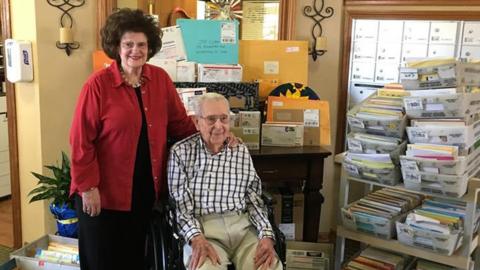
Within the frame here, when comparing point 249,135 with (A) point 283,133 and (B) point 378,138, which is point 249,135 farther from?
(B) point 378,138

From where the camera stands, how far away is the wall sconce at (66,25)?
8.59 ft

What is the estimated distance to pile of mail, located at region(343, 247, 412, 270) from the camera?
7.97 ft

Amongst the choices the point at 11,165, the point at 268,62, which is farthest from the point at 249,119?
the point at 11,165

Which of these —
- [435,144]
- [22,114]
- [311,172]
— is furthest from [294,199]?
[22,114]

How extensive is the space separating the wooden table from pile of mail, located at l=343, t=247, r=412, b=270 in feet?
0.93

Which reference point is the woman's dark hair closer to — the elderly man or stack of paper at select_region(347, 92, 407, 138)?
the elderly man

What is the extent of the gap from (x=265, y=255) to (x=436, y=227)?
2.73 feet

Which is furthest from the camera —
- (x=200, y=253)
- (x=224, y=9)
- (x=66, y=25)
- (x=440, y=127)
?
(x=224, y=9)

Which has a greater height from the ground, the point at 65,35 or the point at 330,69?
the point at 65,35

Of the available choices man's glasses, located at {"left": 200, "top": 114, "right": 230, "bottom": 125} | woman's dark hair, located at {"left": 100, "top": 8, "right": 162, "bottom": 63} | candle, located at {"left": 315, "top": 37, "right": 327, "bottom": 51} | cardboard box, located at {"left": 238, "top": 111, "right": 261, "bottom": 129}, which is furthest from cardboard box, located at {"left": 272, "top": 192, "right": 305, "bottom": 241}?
woman's dark hair, located at {"left": 100, "top": 8, "right": 162, "bottom": 63}

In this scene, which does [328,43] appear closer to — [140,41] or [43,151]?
[140,41]

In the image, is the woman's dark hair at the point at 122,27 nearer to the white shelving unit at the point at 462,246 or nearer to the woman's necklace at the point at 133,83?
the woman's necklace at the point at 133,83

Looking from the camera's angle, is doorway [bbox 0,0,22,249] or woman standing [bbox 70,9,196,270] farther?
doorway [bbox 0,0,22,249]

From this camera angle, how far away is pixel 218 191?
78.8 inches
